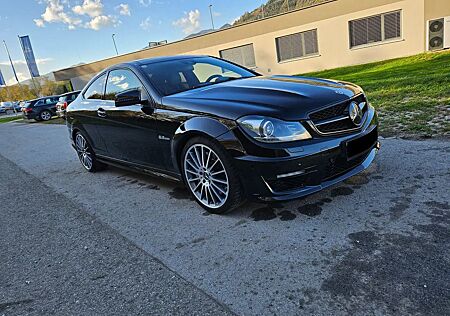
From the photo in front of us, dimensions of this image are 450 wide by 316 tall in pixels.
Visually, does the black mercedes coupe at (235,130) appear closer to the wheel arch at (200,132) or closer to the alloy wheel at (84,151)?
the wheel arch at (200,132)

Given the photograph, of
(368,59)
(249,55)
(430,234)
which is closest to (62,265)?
(430,234)

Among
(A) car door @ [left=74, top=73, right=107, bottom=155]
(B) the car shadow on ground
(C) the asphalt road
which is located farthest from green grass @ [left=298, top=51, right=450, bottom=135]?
(A) car door @ [left=74, top=73, right=107, bottom=155]

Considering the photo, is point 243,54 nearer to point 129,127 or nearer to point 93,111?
point 93,111

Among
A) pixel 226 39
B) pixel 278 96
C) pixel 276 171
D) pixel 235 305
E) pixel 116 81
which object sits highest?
pixel 226 39

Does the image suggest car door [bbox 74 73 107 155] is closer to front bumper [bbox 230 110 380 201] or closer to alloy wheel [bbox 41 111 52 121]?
A: front bumper [bbox 230 110 380 201]

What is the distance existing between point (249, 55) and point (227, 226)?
2161 centimetres

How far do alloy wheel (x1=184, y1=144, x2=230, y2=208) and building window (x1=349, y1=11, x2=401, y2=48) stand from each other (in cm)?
1783

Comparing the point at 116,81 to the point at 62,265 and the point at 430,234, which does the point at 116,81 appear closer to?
the point at 62,265

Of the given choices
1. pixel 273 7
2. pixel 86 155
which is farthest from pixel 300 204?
pixel 273 7

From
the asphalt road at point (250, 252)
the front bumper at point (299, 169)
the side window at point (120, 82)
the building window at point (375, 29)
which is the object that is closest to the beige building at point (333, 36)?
the building window at point (375, 29)

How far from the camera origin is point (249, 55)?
76.6 feet

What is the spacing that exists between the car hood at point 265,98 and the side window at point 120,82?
644mm

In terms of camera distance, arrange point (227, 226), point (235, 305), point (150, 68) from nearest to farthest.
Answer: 1. point (235, 305)
2. point (227, 226)
3. point (150, 68)

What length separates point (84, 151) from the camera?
5.72 meters
